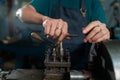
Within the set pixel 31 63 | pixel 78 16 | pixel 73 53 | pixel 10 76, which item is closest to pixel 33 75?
pixel 10 76

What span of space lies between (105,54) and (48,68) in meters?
0.20

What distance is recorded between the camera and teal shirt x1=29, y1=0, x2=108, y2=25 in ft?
4.73

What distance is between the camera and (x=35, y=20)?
4.30ft

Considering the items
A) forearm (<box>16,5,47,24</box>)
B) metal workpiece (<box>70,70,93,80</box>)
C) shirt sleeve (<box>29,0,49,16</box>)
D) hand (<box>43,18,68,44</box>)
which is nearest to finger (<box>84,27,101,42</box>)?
hand (<box>43,18,68,44</box>)

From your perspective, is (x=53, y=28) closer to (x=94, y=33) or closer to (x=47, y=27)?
(x=47, y=27)

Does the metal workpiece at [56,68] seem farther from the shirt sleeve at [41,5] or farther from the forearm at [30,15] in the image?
the shirt sleeve at [41,5]

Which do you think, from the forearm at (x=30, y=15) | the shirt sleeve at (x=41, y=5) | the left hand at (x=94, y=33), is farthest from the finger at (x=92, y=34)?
the shirt sleeve at (x=41, y=5)

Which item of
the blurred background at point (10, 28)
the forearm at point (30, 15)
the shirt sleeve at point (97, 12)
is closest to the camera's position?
the forearm at point (30, 15)

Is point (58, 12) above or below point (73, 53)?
above

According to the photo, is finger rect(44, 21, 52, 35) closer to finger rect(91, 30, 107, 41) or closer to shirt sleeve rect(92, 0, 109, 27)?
finger rect(91, 30, 107, 41)

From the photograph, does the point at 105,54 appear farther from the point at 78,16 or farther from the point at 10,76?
the point at 78,16

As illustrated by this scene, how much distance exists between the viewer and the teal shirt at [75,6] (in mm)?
1440

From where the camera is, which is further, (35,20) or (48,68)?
(35,20)

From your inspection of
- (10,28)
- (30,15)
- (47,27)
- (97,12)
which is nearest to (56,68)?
(47,27)
